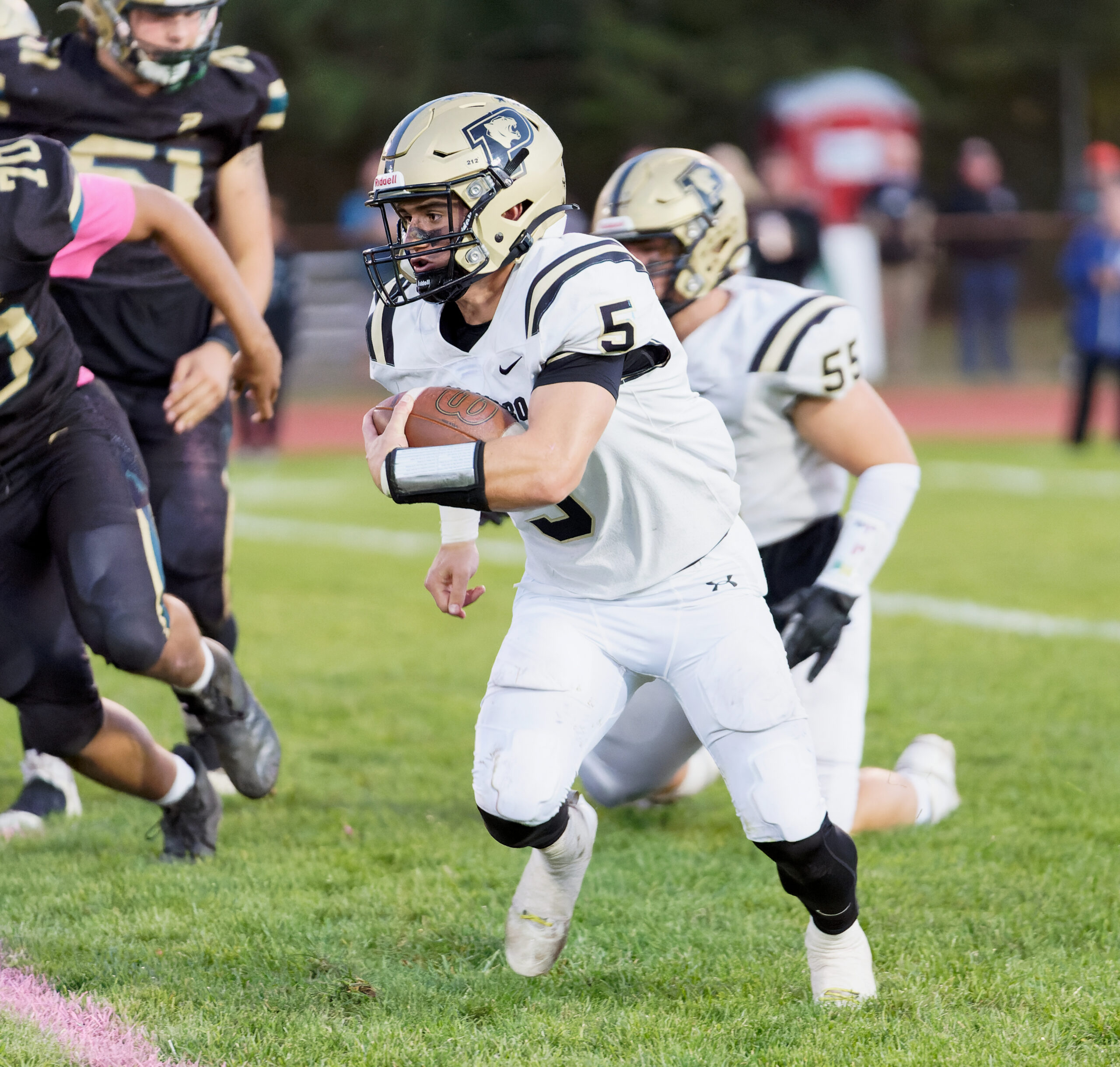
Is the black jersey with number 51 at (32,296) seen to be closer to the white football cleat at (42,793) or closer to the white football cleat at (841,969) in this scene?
the white football cleat at (42,793)

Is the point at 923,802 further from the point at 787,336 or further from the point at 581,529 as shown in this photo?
the point at 581,529

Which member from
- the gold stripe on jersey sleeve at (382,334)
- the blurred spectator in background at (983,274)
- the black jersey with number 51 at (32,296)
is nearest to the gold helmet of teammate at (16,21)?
the black jersey with number 51 at (32,296)

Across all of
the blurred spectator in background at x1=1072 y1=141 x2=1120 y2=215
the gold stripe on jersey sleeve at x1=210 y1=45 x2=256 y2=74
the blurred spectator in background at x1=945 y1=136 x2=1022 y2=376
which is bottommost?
the blurred spectator in background at x1=945 y1=136 x2=1022 y2=376

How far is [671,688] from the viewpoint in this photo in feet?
10.6

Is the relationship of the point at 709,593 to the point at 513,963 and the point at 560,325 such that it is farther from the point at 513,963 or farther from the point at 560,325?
the point at 513,963

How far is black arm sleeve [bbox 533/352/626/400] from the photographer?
286 centimetres

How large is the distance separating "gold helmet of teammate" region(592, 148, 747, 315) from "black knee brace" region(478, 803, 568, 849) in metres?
1.40

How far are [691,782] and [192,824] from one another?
129cm

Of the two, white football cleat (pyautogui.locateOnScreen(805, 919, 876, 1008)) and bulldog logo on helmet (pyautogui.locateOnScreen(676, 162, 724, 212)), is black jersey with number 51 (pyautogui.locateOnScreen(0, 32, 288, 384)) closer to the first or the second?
bulldog logo on helmet (pyautogui.locateOnScreen(676, 162, 724, 212))

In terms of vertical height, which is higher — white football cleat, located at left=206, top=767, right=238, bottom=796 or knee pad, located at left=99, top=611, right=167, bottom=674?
→ knee pad, located at left=99, top=611, right=167, bottom=674

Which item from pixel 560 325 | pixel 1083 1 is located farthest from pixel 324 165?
pixel 560 325

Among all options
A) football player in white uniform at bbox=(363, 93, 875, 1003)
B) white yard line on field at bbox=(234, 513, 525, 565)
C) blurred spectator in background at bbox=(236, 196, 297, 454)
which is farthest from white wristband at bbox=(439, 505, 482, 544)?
blurred spectator in background at bbox=(236, 196, 297, 454)

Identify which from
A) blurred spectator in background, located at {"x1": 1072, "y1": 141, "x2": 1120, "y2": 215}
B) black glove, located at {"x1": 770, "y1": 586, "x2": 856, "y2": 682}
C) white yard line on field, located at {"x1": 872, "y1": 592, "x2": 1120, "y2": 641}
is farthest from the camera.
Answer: blurred spectator in background, located at {"x1": 1072, "y1": 141, "x2": 1120, "y2": 215}

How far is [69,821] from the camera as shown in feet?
14.4
